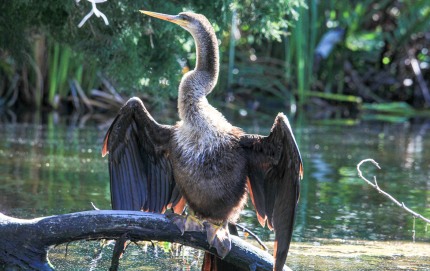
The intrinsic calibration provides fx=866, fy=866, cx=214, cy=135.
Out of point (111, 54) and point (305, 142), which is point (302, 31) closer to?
Answer: point (305, 142)

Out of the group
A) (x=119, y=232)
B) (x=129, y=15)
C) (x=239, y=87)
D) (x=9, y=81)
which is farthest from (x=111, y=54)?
(x=239, y=87)

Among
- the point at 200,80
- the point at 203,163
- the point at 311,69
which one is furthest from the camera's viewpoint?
the point at 311,69

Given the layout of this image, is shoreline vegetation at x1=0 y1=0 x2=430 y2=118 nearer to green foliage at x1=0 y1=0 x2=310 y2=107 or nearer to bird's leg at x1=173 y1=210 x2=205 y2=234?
green foliage at x1=0 y1=0 x2=310 y2=107

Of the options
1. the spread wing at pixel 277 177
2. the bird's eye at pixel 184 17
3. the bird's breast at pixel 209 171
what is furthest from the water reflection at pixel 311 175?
the bird's eye at pixel 184 17

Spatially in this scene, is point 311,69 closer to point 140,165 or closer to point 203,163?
point 140,165

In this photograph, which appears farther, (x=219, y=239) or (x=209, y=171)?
(x=209, y=171)

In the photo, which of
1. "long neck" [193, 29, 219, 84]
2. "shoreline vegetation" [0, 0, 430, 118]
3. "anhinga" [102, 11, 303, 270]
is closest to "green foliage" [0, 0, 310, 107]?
"long neck" [193, 29, 219, 84]

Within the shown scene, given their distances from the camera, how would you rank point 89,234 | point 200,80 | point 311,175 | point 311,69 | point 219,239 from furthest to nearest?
point 311,69, point 311,175, point 200,80, point 219,239, point 89,234

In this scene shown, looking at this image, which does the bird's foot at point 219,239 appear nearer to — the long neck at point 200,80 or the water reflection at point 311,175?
the long neck at point 200,80

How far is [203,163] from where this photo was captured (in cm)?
463

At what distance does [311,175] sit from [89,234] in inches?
192

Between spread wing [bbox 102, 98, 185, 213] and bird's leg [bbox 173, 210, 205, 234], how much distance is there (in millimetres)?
471

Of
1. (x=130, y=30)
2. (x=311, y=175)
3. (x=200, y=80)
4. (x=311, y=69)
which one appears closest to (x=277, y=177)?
(x=200, y=80)

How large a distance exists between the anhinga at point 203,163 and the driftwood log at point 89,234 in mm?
87
